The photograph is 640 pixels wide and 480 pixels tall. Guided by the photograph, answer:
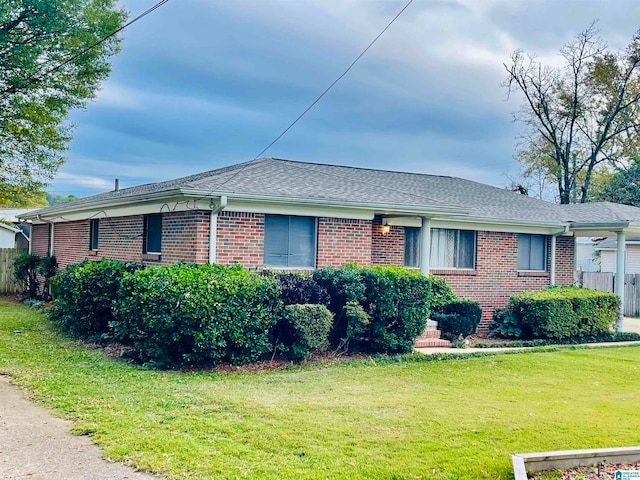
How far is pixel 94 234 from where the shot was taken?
1744 centimetres

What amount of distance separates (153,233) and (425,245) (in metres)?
6.47

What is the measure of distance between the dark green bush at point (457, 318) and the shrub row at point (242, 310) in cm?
193

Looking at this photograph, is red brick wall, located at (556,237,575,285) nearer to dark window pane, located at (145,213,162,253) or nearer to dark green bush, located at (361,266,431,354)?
dark green bush, located at (361,266,431,354)

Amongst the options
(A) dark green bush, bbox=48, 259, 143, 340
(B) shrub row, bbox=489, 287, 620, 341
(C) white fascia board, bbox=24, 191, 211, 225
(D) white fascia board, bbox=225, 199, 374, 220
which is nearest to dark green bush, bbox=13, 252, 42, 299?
(C) white fascia board, bbox=24, 191, 211, 225

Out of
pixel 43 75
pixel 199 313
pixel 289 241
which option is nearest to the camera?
pixel 199 313

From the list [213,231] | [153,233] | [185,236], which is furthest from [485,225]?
[153,233]

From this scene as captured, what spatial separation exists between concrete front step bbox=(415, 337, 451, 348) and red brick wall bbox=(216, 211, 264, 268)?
3817 mm

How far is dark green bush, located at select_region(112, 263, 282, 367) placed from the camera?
906 centimetres

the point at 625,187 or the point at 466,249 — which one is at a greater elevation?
the point at 625,187

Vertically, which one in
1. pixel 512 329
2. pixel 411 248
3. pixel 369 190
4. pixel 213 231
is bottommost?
pixel 512 329

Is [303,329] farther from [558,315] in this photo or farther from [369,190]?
[558,315]

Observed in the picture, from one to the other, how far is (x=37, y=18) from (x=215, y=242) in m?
11.0

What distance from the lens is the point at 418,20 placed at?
1103 cm

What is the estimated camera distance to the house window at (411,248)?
47.8 feet
